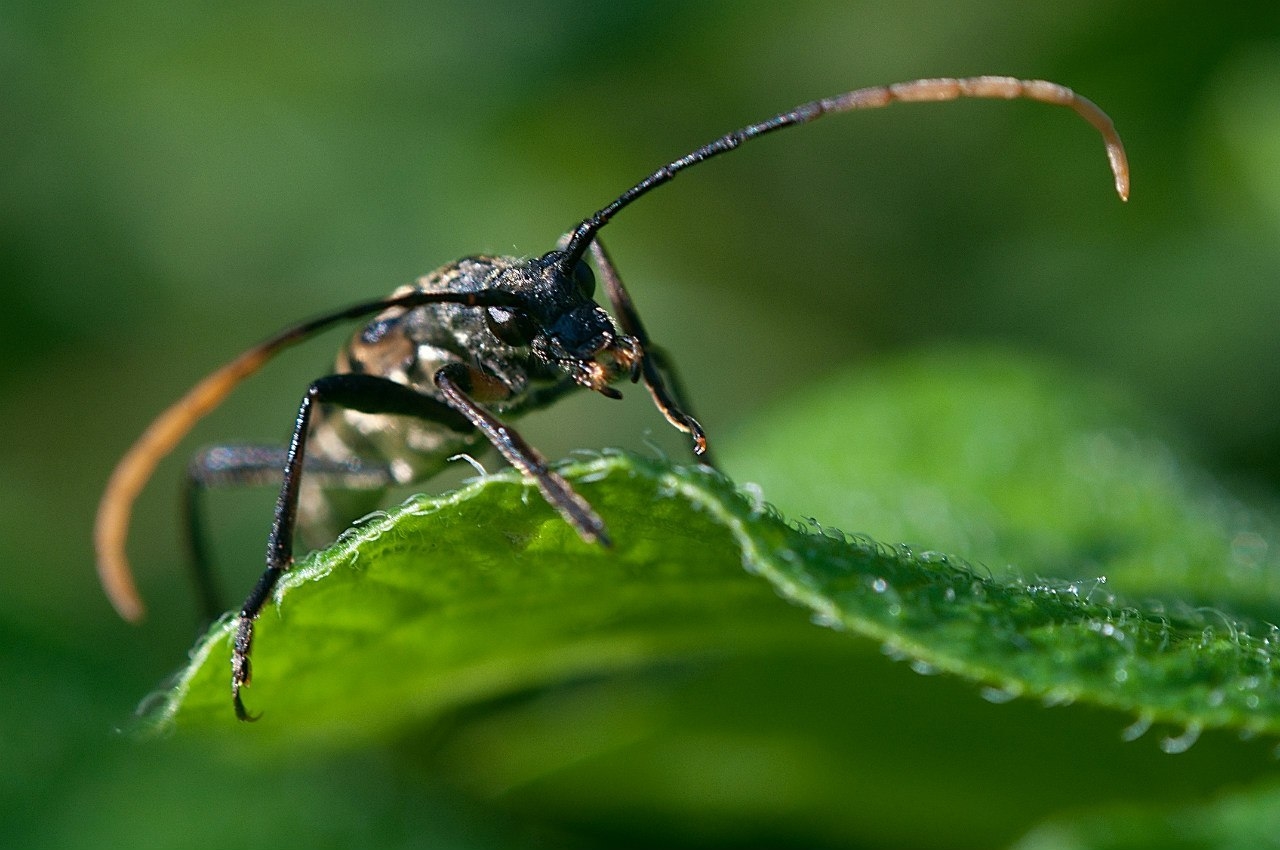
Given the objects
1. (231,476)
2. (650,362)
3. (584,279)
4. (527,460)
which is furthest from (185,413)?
(231,476)

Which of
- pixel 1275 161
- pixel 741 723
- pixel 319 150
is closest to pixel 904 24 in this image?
pixel 1275 161

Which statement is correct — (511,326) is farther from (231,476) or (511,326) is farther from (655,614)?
(231,476)

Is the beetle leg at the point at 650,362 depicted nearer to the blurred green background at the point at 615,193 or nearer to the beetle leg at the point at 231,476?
the beetle leg at the point at 231,476

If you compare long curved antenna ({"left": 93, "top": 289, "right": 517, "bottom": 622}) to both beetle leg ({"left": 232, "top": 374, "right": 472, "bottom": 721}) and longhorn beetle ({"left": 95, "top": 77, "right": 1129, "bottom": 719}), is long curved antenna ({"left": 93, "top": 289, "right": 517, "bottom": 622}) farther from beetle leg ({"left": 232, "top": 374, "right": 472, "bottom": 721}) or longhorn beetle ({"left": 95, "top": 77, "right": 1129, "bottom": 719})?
beetle leg ({"left": 232, "top": 374, "right": 472, "bottom": 721})

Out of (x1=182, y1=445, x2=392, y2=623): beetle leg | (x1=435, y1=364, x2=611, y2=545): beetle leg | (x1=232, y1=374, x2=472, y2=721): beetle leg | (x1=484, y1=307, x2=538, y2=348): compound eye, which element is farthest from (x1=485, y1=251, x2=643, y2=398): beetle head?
(x1=182, y1=445, x2=392, y2=623): beetle leg

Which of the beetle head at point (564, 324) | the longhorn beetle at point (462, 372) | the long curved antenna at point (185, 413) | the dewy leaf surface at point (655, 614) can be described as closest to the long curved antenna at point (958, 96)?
the longhorn beetle at point (462, 372)

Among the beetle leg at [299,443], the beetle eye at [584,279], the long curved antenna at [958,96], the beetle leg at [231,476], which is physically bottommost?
the beetle leg at [231,476]
